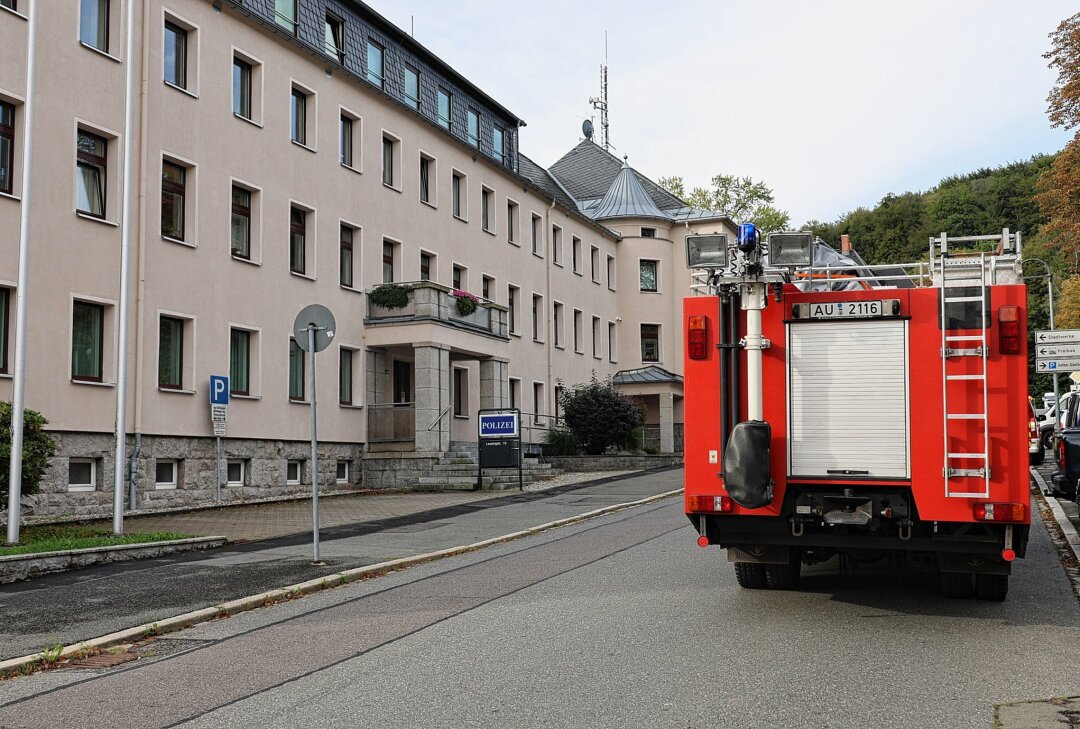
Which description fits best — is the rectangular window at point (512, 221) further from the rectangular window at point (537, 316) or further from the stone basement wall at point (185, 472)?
the stone basement wall at point (185, 472)

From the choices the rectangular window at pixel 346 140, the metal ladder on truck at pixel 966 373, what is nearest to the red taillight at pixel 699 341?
the metal ladder on truck at pixel 966 373

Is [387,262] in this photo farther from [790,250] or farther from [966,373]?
[966,373]

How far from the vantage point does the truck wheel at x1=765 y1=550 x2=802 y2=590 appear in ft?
31.0

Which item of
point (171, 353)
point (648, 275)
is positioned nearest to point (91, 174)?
point (171, 353)

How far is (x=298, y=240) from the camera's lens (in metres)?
26.9

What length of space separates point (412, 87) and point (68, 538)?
851 inches

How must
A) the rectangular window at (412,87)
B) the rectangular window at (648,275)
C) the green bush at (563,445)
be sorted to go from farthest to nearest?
the rectangular window at (648,275)
the green bush at (563,445)
the rectangular window at (412,87)

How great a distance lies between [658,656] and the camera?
6980mm

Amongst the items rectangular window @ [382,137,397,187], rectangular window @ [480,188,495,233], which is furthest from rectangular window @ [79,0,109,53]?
rectangular window @ [480,188,495,233]

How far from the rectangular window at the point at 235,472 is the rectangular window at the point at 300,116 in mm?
8399

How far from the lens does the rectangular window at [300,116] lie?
27125 mm

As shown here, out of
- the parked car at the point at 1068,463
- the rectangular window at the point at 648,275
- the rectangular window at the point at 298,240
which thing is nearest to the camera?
the parked car at the point at 1068,463

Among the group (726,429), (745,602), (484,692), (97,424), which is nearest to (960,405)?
(726,429)

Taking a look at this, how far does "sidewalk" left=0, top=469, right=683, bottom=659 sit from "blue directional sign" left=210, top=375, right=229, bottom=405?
235 cm
